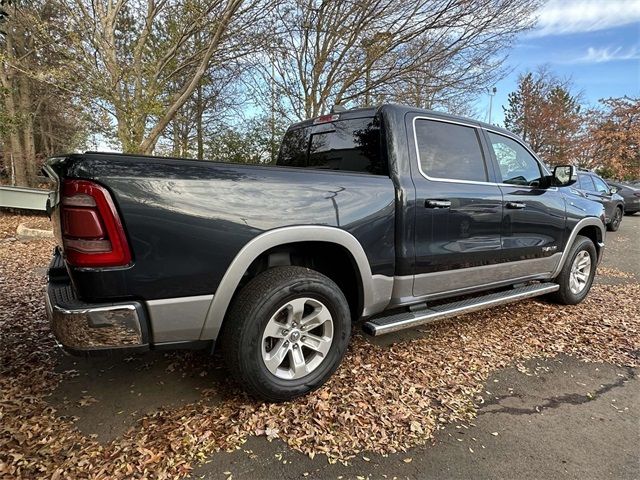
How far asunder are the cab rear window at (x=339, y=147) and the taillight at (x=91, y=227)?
6.04 ft

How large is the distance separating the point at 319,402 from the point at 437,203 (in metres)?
1.67

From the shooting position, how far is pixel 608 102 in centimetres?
2753

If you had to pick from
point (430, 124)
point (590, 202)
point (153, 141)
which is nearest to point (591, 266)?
point (590, 202)

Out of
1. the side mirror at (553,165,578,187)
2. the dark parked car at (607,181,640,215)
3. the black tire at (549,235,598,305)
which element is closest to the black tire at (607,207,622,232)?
the dark parked car at (607,181,640,215)

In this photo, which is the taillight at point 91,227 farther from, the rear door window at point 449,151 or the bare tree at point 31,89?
the bare tree at point 31,89

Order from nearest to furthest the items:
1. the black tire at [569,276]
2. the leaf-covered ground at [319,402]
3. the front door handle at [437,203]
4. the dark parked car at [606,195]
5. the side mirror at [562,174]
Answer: the leaf-covered ground at [319,402] → the front door handle at [437,203] → the side mirror at [562,174] → the black tire at [569,276] → the dark parked car at [606,195]

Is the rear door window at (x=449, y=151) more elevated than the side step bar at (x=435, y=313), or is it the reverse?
the rear door window at (x=449, y=151)

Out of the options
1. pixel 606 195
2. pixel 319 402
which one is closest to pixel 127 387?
pixel 319 402

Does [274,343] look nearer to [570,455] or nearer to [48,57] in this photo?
[570,455]

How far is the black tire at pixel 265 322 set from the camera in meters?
2.34

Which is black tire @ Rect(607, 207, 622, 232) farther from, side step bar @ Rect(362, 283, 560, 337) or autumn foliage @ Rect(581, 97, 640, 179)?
autumn foliage @ Rect(581, 97, 640, 179)

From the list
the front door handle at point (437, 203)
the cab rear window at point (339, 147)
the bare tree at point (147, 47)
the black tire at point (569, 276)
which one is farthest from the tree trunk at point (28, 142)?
the black tire at point (569, 276)

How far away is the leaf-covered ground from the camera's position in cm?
211

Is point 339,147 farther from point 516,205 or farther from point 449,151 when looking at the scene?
point 516,205
